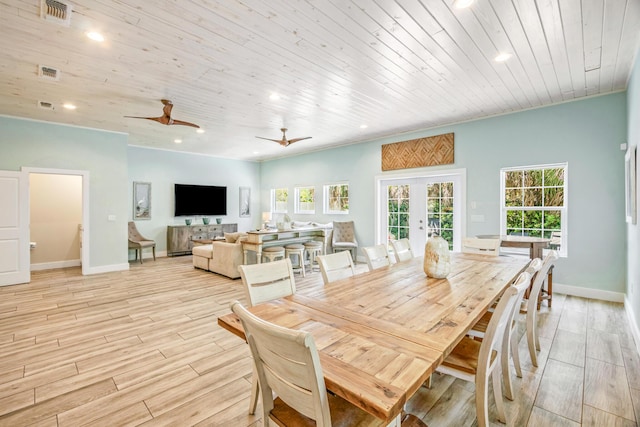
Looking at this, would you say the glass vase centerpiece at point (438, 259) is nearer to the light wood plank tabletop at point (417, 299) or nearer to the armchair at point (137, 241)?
the light wood plank tabletop at point (417, 299)

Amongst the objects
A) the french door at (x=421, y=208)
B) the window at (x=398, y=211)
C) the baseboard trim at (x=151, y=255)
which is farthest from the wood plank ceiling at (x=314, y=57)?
the baseboard trim at (x=151, y=255)

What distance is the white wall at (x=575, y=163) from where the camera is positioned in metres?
3.97

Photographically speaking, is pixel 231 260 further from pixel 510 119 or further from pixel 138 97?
pixel 510 119

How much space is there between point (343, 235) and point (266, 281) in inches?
202

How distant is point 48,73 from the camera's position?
3.35 meters

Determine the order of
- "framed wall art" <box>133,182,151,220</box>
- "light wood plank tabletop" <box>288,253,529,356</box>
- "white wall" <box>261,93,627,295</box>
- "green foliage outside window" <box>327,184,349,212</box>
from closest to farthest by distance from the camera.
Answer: "light wood plank tabletop" <box>288,253,529,356</box> < "white wall" <box>261,93,627,295</box> < "green foliage outside window" <box>327,184,349,212</box> < "framed wall art" <box>133,182,151,220</box>

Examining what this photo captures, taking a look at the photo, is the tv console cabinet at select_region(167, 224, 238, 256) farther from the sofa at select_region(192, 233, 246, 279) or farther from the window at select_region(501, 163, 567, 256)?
the window at select_region(501, 163, 567, 256)

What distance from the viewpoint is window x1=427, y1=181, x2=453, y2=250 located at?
5670 millimetres

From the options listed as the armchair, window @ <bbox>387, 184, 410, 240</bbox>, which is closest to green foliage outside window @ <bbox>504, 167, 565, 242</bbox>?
window @ <bbox>387, 184, 410, 240</bbox>

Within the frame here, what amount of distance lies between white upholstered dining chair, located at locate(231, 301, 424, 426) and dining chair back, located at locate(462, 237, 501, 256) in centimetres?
305

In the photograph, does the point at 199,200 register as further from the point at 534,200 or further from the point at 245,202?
the point at 534,200

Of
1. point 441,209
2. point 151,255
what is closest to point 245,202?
point 151,255

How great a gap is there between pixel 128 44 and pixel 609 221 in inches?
241

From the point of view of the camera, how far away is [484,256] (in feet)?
10.9
